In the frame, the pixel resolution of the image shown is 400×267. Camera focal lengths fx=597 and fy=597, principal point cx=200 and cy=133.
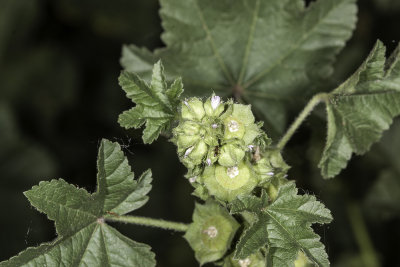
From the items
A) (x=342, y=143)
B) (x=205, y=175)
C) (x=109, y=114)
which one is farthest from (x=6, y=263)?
(x=109, y=114)

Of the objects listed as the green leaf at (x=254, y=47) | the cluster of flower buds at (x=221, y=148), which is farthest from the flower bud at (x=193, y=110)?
the green leaf at (x=254, y=47)

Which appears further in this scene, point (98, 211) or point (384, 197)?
point (384, 197)

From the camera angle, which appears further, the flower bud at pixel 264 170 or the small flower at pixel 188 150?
the flower bud at pixel 264 170

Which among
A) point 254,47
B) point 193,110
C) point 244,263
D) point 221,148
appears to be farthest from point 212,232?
point 254,47

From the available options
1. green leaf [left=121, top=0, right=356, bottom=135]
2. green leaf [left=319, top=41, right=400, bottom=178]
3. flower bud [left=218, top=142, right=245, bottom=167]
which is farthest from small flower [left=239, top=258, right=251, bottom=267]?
green leaf [left=121, top=0, right=356, bottom=135]

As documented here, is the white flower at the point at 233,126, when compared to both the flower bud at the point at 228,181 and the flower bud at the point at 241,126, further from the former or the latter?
the flower bud at the point at 228,181

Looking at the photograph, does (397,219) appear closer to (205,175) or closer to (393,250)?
(393,250)

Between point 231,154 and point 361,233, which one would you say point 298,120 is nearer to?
point 231,154

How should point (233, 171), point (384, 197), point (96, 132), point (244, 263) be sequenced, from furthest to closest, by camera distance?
point (96, 132)
point (384, 197)
point (244, 263)
point (233, 171)
